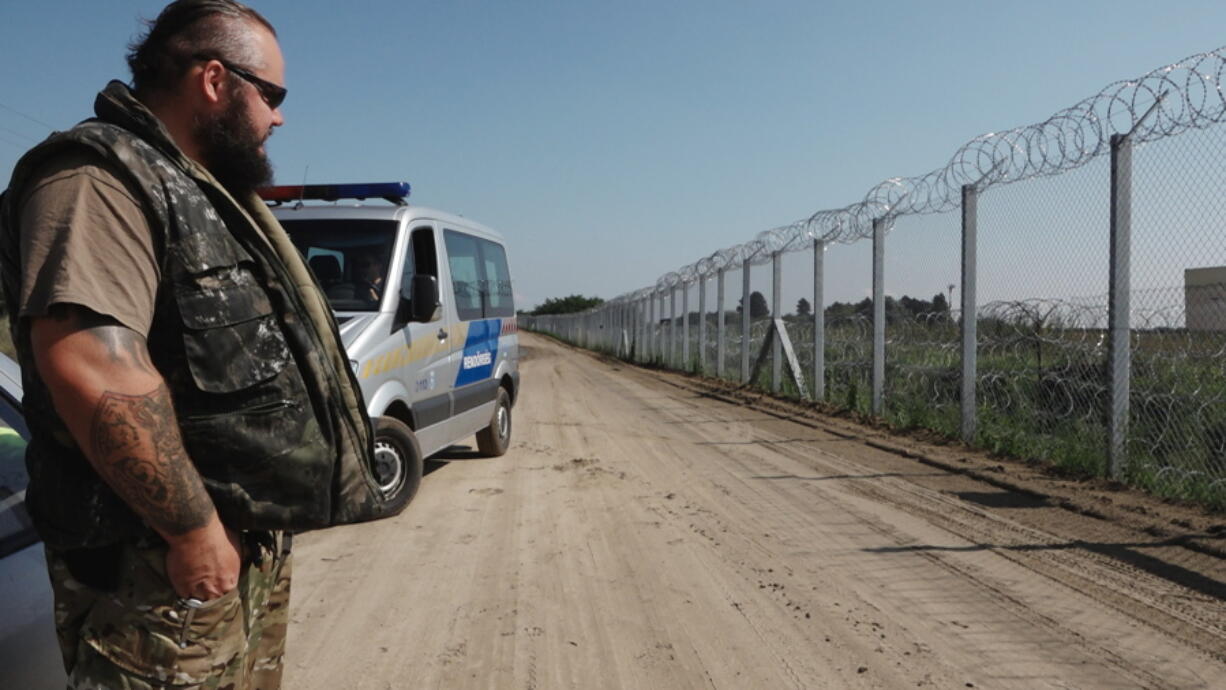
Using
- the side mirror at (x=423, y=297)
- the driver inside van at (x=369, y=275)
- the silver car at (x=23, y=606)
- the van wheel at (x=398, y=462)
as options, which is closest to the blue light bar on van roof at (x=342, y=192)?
the driver inside van at (x=369, y=275)

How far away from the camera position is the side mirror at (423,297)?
6078 millimetres

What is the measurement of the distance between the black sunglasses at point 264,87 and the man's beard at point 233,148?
5 centimetres

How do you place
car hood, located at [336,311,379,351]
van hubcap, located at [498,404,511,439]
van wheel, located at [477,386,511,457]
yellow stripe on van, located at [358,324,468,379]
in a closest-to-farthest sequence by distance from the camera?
car hood, located at [336,311,379,351] < yellow stripe on van, located at [358,324,468,379] < van wheel, located at [477,386,511,457] < van hubcap, located at [498,404,511,439]

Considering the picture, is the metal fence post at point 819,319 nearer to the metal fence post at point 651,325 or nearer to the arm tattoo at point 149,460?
the arm tattoo at point 149,460

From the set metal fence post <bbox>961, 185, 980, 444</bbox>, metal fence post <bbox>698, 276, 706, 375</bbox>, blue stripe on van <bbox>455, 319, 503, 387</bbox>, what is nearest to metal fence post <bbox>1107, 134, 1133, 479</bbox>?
metal fence post <bbox>961, 185, 980, 444</bbox>

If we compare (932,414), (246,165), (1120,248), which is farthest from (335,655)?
(932,414)

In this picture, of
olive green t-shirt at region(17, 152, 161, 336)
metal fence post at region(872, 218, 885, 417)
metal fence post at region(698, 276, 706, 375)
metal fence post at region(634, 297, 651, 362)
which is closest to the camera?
olive green t-shirt at region(17, 152, 161, 336)

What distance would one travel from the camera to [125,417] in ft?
4.81

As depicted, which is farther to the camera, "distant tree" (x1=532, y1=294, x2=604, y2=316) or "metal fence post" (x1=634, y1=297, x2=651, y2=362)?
"distant tree" (x1=532, y1=294, x2=604, y2=316)

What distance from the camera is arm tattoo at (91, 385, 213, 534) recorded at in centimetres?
146

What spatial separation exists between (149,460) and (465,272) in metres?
6.18

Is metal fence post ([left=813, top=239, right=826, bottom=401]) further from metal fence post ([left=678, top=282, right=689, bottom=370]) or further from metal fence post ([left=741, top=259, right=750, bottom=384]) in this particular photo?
metal fence post ([left=678, top=282, right=689, bottom=370])

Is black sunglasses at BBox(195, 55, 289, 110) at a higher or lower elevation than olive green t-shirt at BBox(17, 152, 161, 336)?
higher

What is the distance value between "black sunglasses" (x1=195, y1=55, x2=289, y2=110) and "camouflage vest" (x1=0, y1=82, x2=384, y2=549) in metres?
0.20
